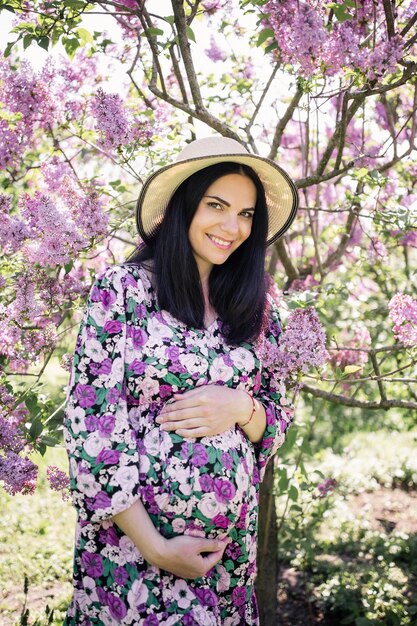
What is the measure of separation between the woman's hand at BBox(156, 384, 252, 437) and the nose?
0.47 m

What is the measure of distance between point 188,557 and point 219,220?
981mm

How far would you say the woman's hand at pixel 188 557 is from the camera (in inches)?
76.1

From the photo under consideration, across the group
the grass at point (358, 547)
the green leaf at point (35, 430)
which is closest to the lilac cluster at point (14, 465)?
the green leaf at point (35, 430)

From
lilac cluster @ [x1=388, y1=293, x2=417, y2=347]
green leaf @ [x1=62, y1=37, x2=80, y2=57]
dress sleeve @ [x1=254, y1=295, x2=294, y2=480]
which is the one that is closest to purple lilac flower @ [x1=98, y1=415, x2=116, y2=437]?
dress sleeve @ [x1=254, y1=295, x2=294, y2=480]

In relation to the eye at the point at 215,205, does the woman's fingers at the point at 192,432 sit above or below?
below

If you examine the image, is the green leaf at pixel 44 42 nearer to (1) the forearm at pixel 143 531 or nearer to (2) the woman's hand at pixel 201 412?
(2) the woman's hand at pixel 201 412

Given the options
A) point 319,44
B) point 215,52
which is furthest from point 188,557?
point 215,52

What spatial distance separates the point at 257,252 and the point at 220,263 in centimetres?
23

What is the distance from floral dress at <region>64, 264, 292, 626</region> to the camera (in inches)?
76.0

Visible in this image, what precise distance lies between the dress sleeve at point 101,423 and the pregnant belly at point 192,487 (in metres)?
0.09

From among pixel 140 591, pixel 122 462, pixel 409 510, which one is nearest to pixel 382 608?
pixel 409 510

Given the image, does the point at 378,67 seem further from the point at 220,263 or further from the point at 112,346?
the point at 112,346

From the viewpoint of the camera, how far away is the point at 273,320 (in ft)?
8.29

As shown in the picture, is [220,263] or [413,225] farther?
[413,225]
